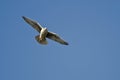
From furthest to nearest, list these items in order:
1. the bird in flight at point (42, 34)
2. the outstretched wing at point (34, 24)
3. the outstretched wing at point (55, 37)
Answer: the outstretched wing at point (55, 37) < the outstretched wing at point (34, 24) < the bird in flight at point (42, 34)

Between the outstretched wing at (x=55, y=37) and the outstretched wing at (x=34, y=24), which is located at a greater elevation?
the outstretched wing at (x=34, y=24)

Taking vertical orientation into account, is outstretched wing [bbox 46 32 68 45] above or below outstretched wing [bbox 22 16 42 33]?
below

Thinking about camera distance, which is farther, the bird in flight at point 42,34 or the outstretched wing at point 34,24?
the outstretched wing at point 34,24

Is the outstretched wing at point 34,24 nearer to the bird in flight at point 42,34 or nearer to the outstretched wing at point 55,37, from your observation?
the bird in flight at point 42,34

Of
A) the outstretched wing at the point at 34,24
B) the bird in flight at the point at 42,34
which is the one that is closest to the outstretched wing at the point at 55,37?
the bird in flight at the point at 42,34

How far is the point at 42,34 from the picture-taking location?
886 inches

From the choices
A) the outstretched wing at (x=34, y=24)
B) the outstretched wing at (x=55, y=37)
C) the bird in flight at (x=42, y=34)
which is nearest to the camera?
the bird in flight at (x=42, y=34)

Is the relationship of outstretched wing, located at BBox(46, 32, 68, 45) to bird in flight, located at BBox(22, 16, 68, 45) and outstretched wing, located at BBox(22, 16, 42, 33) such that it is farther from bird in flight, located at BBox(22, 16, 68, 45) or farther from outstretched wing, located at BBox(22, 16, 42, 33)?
outstretched wing, located at BBox(22, 16, 42, 33)

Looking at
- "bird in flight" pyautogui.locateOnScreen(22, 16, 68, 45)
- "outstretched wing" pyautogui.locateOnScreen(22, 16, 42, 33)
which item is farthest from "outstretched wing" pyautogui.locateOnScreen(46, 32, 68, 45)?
"outstretched wing" pyautogui.locateOnScreen(22, 16, 42, 33)

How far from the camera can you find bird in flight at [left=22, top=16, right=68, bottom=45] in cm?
2246

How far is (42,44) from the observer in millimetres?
22250

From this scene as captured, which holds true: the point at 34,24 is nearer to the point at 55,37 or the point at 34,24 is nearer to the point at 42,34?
the point at 42,34

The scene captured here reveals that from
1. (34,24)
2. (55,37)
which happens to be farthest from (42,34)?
(55,37)

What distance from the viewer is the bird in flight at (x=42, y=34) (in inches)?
884
